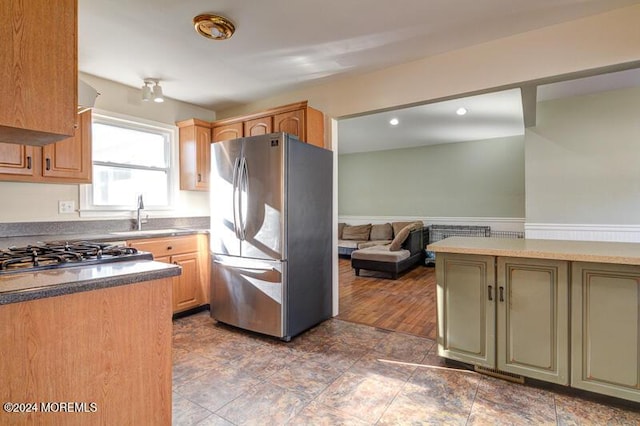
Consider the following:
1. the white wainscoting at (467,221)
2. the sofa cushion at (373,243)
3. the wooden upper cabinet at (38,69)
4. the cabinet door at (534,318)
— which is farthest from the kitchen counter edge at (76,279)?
the white wainscoting at (467,221)

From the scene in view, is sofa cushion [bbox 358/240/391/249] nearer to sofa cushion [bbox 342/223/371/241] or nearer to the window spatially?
sofa cushion [bbox 342/223/371/241]

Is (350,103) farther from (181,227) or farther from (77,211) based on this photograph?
(77,211)

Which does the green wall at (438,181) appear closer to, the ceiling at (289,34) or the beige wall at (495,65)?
the beige wall at (495,65)

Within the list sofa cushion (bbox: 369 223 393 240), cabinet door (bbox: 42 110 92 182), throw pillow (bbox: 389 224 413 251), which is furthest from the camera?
sofa cushion (bbox: 369 223 393 240)

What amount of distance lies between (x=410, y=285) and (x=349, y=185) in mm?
3918

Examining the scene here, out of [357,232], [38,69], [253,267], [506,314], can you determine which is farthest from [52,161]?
[357,232]

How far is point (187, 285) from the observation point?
3.47 m

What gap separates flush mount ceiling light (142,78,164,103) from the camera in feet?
10.7

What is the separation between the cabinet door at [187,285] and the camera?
11.0 ft

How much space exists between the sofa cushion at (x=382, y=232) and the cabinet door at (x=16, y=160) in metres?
5.84

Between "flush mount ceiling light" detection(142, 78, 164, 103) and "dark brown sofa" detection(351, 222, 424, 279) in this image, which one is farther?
"dark brown sofa" detection(351, 222, 424, 279)

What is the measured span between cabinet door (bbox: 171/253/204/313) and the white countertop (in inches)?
96.7

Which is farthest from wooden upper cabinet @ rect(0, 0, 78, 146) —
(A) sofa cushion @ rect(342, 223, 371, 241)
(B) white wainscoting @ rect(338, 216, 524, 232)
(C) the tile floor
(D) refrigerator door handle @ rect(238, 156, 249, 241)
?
(B) white wainscoting @ rect(338, 216, 524, 232)

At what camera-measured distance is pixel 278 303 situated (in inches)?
110
